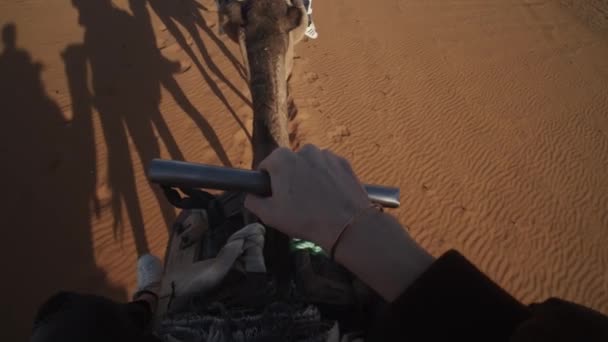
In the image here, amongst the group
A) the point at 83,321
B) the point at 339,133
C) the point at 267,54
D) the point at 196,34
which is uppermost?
the point at 196,34

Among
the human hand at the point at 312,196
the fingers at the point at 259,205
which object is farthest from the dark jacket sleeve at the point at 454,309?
the fingers at the point at 259,205

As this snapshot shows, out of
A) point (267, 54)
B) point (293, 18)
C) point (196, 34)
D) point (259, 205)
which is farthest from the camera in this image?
point (196, 34)

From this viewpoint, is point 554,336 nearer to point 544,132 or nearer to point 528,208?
point 528,208

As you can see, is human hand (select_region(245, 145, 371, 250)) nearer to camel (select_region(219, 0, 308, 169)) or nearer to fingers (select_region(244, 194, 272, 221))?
fingers (select_region(244, 194, 272, 221))

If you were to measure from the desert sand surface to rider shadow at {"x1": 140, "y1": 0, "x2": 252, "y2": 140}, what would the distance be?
42 mm

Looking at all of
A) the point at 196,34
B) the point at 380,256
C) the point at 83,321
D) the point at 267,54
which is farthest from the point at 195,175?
the point at 196,34

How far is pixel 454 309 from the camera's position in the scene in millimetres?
879

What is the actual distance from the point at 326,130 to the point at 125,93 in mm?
3796

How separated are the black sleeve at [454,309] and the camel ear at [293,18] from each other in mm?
2312

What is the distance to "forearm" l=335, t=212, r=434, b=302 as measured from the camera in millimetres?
916

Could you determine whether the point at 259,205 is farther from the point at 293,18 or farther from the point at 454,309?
the point at 293,18

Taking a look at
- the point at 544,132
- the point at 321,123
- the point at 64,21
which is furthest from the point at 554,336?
the point at 64,21

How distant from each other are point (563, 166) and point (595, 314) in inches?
284

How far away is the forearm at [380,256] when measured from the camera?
92 cm
